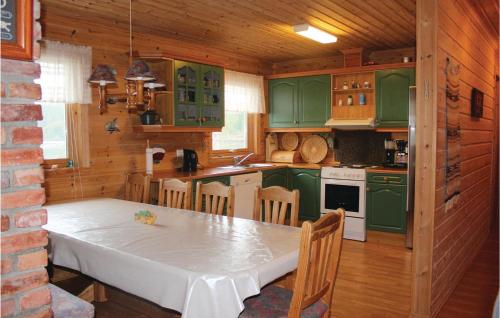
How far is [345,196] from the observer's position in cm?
518

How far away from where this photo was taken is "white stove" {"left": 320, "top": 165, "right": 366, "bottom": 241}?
5035mm

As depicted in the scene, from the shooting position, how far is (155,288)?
183cm

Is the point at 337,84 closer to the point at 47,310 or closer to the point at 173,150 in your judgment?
the point at 173,150

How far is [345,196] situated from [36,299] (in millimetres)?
→ 4328

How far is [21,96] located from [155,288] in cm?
101

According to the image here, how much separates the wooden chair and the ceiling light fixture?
2592mm

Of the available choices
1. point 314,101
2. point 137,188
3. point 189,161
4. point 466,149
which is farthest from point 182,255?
point 314,101

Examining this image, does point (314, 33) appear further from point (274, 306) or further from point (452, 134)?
point (274, 306)

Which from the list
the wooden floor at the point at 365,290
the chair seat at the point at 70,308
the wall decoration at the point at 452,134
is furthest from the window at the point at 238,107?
the chair seat at the point at 70,308

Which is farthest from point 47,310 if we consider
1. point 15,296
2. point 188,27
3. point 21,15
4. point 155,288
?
point 188,27

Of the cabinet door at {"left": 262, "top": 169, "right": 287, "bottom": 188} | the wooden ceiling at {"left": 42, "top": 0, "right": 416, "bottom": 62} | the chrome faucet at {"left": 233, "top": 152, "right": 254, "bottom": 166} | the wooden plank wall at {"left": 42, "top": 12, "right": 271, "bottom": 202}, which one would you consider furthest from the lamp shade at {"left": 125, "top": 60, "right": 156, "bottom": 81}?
the chrome faucet at {"left": 233, "top": 152, "right": 254, "bottom": 166}

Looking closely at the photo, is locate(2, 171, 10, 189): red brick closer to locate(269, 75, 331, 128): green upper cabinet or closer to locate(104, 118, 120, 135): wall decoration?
locate(104, 118, 120, 135): wall decoration

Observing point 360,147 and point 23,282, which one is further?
point 360,147

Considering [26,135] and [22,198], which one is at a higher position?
[26,135]
